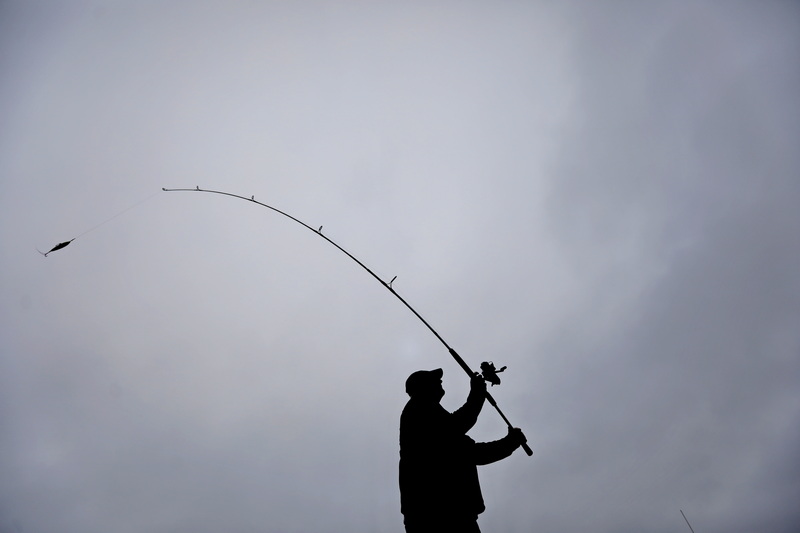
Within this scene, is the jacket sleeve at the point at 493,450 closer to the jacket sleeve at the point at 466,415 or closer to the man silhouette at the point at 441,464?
the man silhouette at the point at 441,464

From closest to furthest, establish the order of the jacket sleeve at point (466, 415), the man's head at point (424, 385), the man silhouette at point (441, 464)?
the man silhouette at point (441, 464)
the jacket sleeve at point (466, 415)
the man's head at point (424, 385)

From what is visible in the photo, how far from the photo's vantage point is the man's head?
17.0 ft

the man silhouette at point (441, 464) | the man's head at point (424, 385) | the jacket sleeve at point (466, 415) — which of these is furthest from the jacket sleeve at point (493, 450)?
the man's head at point (424, 385)

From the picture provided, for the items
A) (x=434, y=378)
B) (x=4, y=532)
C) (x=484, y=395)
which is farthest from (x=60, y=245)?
(x=4, y=532)

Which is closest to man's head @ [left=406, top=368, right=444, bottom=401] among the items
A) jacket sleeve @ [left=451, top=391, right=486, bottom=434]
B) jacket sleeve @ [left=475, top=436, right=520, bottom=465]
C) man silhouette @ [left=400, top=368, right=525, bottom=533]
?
man silhouette @ [left=400, top=368, right=525, bottom=533]

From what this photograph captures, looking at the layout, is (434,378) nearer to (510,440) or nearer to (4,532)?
(510,440)

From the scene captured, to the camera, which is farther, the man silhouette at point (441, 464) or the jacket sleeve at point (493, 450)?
the jacket sleeve at point (493, 450)

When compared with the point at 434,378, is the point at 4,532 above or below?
above

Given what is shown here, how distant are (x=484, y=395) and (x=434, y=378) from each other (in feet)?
2.13

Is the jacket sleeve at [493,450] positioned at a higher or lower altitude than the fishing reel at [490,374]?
lower

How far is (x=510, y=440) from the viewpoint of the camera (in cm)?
499

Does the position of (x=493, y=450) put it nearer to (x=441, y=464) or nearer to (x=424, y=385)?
(x=441, y=464)

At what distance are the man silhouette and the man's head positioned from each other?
0.04 m

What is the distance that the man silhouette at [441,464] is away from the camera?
440 centimetres
